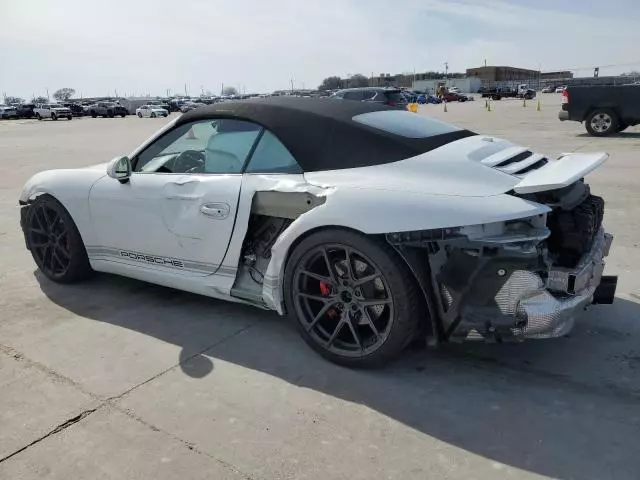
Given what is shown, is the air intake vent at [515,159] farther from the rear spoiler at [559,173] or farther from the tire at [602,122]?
the tire at [602,122]

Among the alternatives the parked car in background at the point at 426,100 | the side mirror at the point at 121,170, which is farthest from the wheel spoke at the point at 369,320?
the parked car in background at the point at 426,100

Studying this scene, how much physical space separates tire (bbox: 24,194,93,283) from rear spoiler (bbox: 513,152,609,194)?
3236 millimetres

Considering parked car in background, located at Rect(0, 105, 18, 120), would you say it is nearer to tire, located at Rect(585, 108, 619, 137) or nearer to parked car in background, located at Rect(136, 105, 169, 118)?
parked car in background, located at Rect(136, 105, 169, 118)

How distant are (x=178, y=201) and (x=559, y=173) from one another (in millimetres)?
2250

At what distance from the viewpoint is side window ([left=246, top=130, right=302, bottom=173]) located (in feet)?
10.7

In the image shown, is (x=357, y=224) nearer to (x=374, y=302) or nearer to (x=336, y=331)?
(x=374, y=302)

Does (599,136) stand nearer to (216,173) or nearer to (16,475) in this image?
(216,173)

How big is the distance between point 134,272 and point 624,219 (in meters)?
5.02

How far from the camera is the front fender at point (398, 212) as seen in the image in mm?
2600

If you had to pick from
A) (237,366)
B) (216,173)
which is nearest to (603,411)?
(237,366)

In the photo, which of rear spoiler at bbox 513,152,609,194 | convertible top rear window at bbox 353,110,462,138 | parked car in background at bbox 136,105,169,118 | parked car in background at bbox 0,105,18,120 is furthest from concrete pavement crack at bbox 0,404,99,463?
parked car in background at bbox 0,105,18,120

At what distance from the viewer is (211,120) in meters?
3.66

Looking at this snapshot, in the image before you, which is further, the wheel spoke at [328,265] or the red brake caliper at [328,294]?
the red brake caliper at [328,294]

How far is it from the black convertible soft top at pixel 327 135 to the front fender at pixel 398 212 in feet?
0.99
